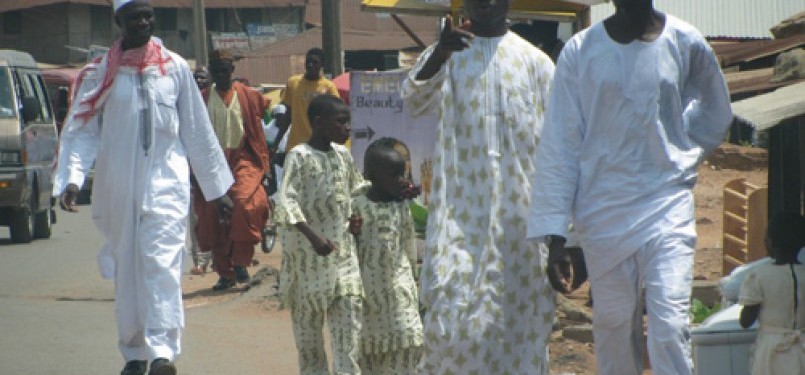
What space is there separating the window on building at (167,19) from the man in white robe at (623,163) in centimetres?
6187

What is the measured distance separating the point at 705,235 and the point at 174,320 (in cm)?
1005

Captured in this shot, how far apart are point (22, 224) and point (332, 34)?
4.40 meters

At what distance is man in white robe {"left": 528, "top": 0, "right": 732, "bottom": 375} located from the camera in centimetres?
545

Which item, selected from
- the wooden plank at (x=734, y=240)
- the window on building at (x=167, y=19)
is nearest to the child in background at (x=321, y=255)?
the wooden plank at (x=734, y=240)

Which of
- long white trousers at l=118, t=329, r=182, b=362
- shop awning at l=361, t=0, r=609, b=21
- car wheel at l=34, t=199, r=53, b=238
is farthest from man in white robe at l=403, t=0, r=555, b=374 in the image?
car wheel at l=34, t=199, r=53, b=238

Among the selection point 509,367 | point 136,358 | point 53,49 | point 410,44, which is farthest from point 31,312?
point 53,49

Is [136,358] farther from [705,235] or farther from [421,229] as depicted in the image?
[705,235]

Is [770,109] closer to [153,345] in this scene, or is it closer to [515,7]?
[153,345]

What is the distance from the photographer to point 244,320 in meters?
11.5

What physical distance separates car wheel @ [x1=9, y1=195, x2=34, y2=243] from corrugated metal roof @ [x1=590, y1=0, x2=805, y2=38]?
1269 centimetres

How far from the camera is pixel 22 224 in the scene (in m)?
18.9

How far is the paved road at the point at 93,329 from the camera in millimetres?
9445

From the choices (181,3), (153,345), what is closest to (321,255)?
(153,345)

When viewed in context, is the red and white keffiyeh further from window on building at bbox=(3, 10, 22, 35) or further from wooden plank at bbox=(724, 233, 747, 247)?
window on building at bbox=(3, 10, 22, 35)
